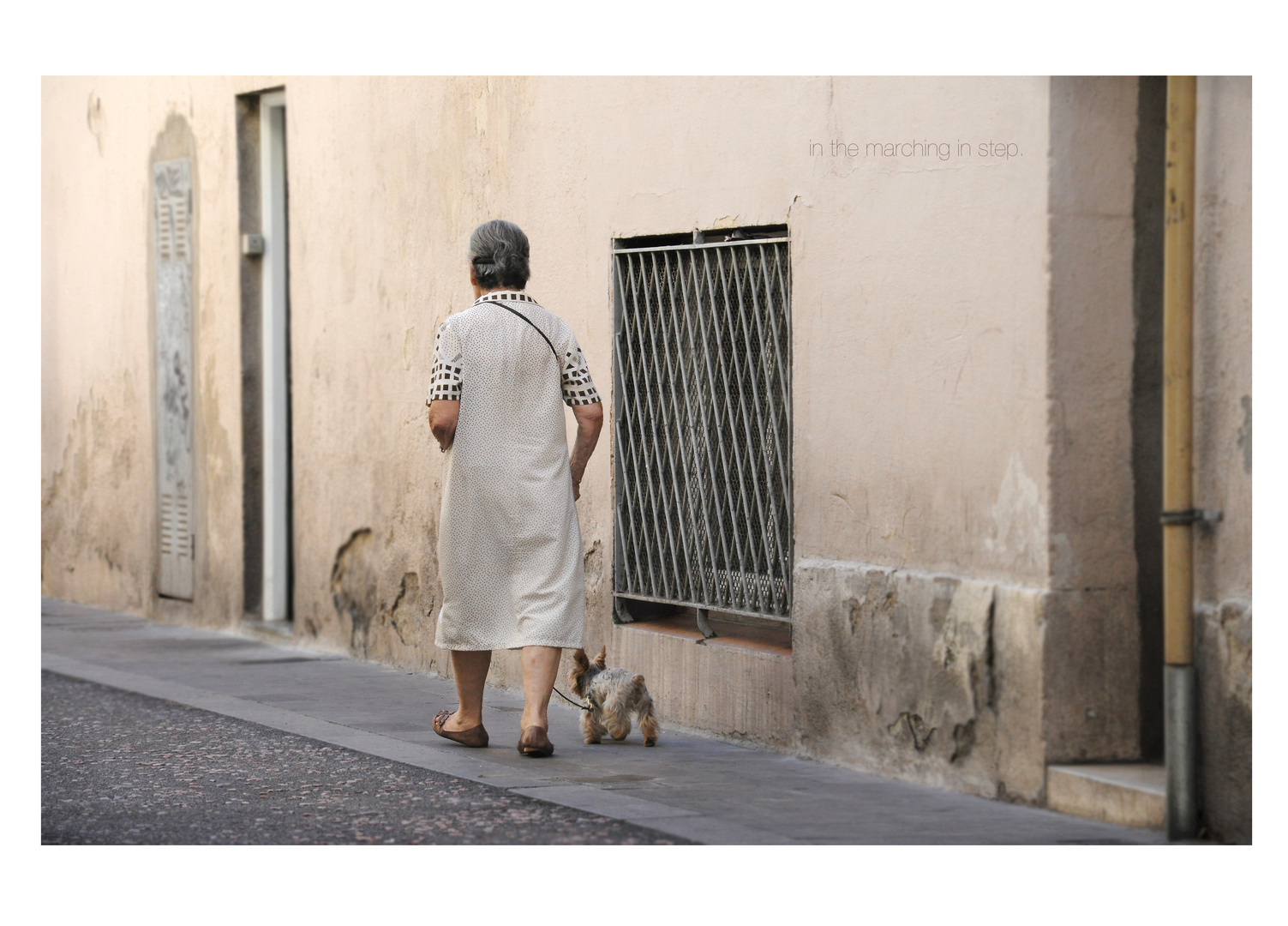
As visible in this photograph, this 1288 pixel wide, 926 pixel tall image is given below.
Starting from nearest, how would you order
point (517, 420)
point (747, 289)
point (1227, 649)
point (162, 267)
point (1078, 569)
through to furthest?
1. point (1227, 649)
2. point (1078, 569)
3. point (517, 420)
4. point (747, 289)
5. point (162, 267)

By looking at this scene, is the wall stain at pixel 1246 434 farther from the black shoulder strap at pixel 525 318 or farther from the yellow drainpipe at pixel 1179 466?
the black shoulder strap at pixel 525 318

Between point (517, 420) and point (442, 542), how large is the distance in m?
0.53

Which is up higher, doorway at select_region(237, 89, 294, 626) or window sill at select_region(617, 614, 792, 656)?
doorway at select_region(237, 89, 294, 626)

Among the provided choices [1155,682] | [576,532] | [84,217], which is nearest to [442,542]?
[576,532]

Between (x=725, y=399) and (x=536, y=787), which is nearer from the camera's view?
(x=536, y=787)

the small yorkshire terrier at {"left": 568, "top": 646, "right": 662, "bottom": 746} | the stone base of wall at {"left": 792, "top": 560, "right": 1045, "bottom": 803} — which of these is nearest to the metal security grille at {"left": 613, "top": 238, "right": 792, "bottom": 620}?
the stone base of wall at {"left": 792, "top": 560, "right": 1045, "bottom": 803}

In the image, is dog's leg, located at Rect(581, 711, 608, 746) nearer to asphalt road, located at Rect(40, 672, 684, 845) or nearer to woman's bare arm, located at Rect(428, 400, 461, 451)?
asphalt road, located at Rect(40, 672, 684, 845)

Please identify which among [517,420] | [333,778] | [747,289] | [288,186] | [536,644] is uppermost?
[288,186]

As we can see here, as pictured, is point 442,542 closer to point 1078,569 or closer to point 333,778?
point 333,778

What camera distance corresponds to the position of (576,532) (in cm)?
710

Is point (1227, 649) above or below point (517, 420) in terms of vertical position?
below

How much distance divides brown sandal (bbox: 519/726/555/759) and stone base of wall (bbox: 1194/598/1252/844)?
7.92ft

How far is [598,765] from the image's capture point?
22.8 feet

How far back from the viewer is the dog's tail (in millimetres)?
7355
